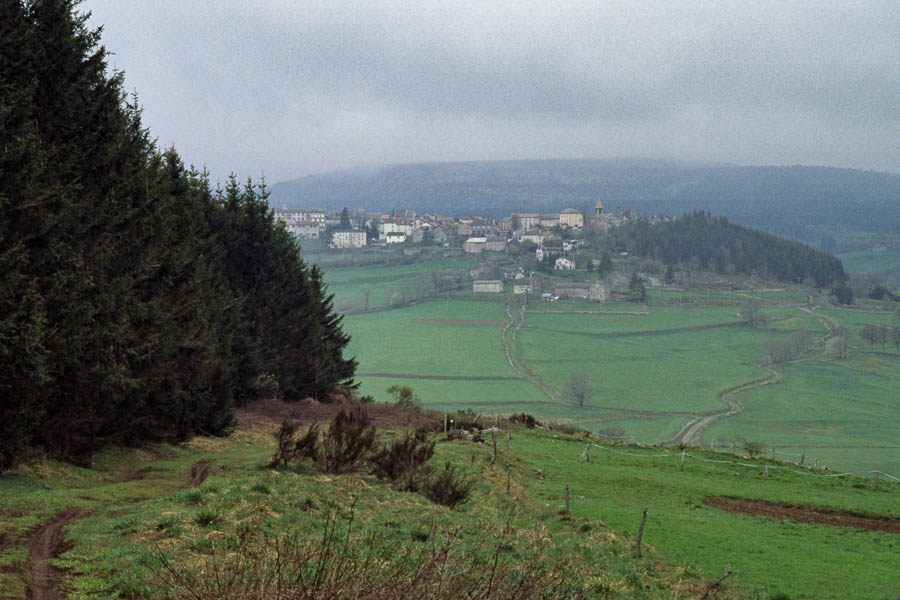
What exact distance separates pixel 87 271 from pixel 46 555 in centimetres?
945

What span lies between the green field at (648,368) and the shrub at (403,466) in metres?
62.1

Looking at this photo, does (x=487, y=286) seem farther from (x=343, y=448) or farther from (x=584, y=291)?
(x=343, y=448)

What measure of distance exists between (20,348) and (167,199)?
9.39 metres

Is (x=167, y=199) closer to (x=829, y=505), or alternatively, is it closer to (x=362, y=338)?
(x=829, y=505)

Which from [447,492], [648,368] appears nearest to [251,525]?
[447,492]

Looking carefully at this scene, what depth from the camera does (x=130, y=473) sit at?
17062 millimetres

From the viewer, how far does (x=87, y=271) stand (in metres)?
16.2

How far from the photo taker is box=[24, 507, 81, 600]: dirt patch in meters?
7.14

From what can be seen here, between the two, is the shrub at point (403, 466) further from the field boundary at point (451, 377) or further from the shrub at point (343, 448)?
the field boundary at point (451, 377)

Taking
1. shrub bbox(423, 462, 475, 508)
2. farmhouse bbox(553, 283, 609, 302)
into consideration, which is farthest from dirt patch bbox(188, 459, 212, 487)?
farmhouse bbox(553, 283, 609, 302)

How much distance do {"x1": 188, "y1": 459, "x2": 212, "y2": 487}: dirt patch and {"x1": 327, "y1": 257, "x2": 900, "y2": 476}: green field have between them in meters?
65.4

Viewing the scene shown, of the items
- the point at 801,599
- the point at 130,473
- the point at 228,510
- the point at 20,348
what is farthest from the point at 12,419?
the point at 801,599

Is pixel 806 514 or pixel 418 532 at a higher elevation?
pixel 418 532

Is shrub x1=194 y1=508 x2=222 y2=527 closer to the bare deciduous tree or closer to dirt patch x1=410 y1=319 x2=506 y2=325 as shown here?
the bare deciduous tree
